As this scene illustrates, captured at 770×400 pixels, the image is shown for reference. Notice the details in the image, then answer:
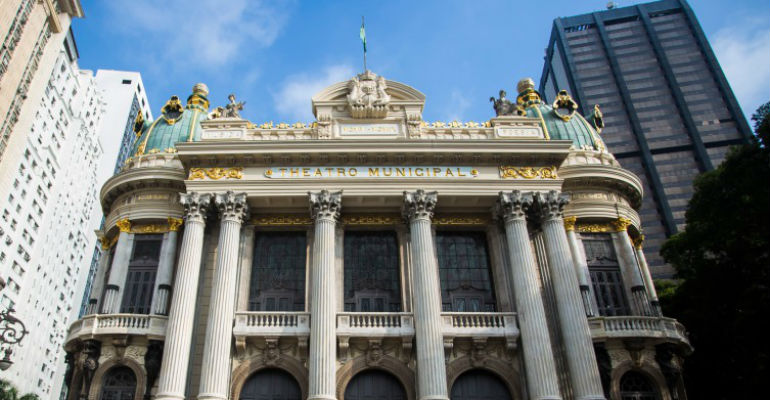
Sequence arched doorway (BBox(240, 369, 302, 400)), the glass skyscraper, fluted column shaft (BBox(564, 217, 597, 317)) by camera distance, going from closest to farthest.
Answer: arched doorway (BBox(240, 369, 302, 400)) < fluted column shaft (BBox(564, 217, 597, 317)) < the glass skyscraper

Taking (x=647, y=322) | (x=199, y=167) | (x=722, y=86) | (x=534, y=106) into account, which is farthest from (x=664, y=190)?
(x=199, y=167)

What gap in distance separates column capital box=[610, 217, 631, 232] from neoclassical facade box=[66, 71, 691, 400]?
0.05 m

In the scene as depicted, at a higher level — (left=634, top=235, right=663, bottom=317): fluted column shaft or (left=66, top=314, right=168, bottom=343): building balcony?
(left=634, top=235, right=663, bottom=317): fluted column shaft

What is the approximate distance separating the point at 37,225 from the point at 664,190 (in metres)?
84.3

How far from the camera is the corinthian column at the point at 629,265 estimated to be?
2561cm

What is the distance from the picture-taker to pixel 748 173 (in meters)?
19.4

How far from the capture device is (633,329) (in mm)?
24297

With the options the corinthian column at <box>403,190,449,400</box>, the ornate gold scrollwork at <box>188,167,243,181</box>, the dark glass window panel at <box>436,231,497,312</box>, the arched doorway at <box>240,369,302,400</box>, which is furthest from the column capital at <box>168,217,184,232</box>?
the dark glass window panel at <box>436,231,497,312</box>

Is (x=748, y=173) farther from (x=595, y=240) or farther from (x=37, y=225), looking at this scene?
(x=37, y=225)

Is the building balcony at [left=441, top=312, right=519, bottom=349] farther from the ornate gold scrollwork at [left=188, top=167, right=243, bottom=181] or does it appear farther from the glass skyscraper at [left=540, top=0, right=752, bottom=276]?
the glass skyscraper at [left=540, top=0, right=752, bottom=276]

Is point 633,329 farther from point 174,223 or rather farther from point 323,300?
point 174,223

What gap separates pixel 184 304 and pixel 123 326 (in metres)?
3.21

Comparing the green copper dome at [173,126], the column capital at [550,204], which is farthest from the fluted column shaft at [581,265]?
the green copper dome at [173,126]

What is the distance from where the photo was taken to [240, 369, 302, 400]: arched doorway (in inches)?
894
